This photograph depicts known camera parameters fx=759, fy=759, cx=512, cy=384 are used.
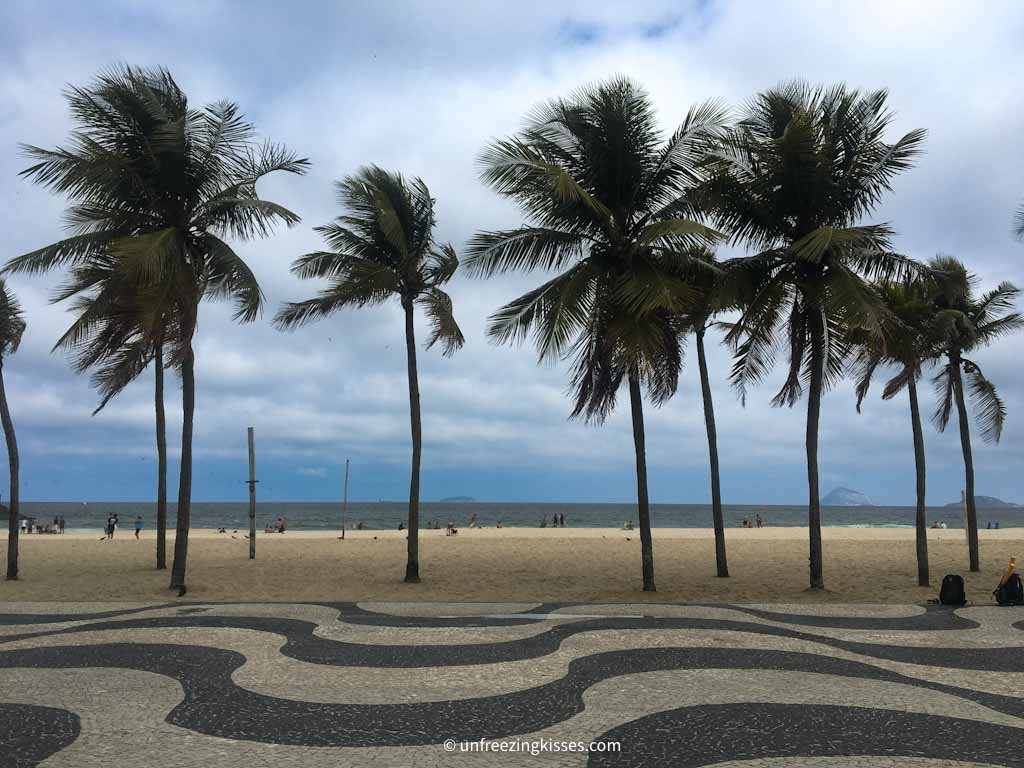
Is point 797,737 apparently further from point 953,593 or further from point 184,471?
point 184,471

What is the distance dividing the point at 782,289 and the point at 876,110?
4134 mm

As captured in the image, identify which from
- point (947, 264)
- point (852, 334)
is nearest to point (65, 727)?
point (852, 334)

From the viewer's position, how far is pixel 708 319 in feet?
58.4

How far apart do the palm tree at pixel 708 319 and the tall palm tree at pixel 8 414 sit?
17.2 metres

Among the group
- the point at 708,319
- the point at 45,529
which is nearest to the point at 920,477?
the point at 708,319

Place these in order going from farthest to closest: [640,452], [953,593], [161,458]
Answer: [161,458] → [640,452] → [953,593]

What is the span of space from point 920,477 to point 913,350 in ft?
9.94

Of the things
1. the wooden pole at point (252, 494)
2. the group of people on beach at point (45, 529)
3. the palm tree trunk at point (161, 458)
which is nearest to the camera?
the palm tree trunk at point (161, 458)

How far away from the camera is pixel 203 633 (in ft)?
35.6

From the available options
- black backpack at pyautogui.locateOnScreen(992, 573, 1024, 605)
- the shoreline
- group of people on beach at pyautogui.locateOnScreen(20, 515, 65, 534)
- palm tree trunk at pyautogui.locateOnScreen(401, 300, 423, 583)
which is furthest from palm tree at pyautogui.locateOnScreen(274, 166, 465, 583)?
group of people on beach at pyautogui.locateOnScreen(20, 515, 65, 534)

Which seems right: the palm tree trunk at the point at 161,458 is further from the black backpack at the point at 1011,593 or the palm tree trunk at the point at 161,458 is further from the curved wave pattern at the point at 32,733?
the black backpack at the point at 1011,593

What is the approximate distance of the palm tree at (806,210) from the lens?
49.9 ft

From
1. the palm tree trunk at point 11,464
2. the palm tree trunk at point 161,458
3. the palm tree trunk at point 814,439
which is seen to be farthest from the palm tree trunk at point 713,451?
the palm tree trunk at point 11,464

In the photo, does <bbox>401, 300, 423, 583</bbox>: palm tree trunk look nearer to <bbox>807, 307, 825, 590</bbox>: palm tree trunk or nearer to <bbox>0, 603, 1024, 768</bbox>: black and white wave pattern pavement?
<bbox>0, 603, 1024, 768</bbox>: black and white wave pattern pavement
